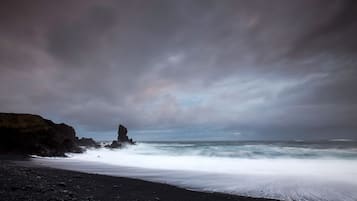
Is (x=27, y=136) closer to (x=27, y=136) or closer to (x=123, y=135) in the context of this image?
(x=27, y=136)

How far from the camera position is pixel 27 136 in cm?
2452

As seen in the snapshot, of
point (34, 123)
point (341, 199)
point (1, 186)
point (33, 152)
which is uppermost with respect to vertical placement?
point (34, 123)

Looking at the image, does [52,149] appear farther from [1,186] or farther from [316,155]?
[316,155]

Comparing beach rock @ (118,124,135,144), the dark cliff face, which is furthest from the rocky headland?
beach rock @ (118,124,135,144)

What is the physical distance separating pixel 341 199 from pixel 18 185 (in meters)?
10.4

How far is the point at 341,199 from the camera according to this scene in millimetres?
10352

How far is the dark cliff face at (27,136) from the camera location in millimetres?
23406

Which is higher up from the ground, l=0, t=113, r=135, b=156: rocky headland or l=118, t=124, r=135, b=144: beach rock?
l=118, t=124, r=135, b=144: beach rock

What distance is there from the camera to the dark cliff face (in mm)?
23406

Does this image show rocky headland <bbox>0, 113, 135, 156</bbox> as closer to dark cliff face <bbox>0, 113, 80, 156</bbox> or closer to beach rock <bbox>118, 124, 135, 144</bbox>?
dark cliff face <bbox>0, 113, 80, 156</bbox>

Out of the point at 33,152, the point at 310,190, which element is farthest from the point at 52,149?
the point at 310,190

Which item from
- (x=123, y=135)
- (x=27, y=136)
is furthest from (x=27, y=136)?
(x=123, y=135)

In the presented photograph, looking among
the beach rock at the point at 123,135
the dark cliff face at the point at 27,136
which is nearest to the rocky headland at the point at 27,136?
the dark cliff face at the point at 27,136

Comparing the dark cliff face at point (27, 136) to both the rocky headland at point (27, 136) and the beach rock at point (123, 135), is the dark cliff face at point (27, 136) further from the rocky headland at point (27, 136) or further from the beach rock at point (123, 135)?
the beach rock at point (123, 135)
